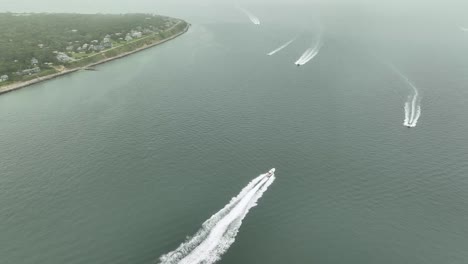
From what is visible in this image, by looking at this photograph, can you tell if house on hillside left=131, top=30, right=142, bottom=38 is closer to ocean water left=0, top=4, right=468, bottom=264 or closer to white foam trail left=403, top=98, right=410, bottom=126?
ocean water left=0, top=4, right=468, bottom=264

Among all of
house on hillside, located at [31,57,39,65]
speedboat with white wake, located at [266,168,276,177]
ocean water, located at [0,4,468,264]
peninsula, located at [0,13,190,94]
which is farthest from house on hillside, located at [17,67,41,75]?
speedboat with white wake, located at [266,168,276,177]

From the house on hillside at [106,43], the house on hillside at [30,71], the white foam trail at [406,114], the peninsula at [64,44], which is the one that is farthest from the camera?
the house on hillside at [106,43]

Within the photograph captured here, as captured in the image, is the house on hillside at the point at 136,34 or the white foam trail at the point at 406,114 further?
the house on hillside at the point at 136,34

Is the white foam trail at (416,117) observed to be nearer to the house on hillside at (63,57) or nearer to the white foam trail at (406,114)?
the white foam trail at (406,114)

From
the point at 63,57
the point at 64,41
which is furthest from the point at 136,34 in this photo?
the point at 63,57

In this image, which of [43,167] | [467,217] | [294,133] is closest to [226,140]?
[294,133]

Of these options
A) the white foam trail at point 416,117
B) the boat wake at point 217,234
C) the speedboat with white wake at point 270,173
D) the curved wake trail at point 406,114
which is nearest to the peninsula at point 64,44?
the boat wake at point 217,234
